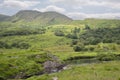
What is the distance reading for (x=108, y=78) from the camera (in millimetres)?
107750

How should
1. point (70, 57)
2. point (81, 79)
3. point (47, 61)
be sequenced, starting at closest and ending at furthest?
point (81, 79) < point (47, 61) < point (70, 57)

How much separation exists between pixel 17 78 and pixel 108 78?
41.7 metres

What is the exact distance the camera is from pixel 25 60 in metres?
145

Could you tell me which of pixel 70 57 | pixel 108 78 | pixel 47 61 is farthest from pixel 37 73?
pixel 70 57

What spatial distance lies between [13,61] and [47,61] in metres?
23.9

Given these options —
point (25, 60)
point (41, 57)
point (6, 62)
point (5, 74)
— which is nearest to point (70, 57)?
point (41, 57)

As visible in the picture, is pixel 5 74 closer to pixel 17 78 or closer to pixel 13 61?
pixel 17 78

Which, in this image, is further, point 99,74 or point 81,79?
point 99,74

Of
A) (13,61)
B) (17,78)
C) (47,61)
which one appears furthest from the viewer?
(47,61)

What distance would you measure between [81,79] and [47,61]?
49.9m

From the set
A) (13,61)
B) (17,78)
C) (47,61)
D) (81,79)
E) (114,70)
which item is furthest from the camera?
(47,61)

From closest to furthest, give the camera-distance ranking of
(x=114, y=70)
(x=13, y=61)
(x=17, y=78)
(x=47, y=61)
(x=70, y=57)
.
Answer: (x=17, y=78) → (x=114, y=70) → (x=13, y=61) → (x=47, y=61) → (x=70, y=57)

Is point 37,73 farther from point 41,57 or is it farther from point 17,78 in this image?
point 41,57

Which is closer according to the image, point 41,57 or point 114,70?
point 114,70
